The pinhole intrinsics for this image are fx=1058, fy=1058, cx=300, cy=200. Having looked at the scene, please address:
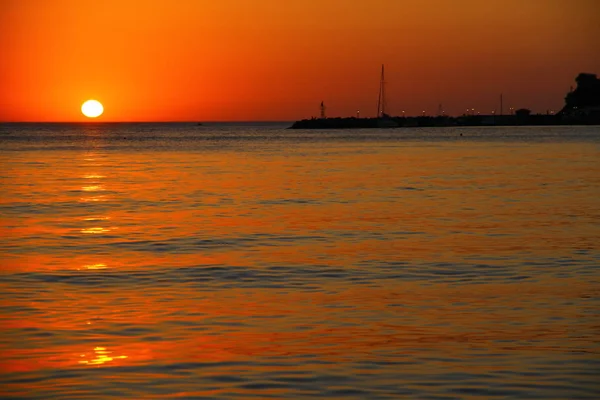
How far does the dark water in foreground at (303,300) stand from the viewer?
12398 mm

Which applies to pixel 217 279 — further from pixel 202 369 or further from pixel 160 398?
pixel 160 398

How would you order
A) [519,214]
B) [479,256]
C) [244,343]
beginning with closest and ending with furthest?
[244,343], [479,256], [519,214]

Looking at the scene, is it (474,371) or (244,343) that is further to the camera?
(244,343)

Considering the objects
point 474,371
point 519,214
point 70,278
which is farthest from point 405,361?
point 519,214

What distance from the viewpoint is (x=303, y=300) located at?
17.4 m

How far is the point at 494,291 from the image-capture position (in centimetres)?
1808

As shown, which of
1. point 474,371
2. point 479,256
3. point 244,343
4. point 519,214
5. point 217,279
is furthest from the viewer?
point 519,214

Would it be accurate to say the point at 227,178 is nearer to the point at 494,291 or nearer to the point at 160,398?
the point at 494,291

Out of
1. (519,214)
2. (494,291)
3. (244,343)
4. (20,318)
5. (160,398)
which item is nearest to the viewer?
(160,398)

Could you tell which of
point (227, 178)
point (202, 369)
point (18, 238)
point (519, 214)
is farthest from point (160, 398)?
point (227, 178)

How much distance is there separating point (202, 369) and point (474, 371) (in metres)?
3.26

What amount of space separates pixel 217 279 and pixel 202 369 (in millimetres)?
7156

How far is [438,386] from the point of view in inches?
468

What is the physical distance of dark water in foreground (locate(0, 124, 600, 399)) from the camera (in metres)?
12.4
